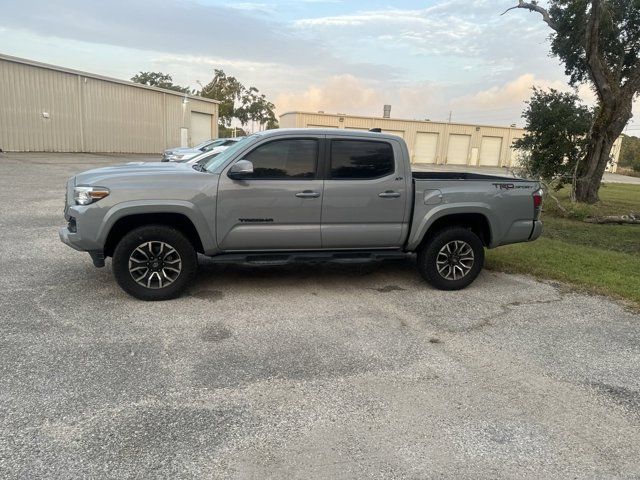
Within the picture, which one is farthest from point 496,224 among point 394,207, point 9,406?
point 9,406

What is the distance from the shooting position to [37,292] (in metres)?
5.28

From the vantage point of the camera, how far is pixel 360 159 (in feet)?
18.7

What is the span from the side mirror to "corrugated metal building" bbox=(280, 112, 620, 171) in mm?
44458

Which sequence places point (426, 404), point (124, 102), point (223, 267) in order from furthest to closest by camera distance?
point (124, 102) < point (223, 267) < point (426, 404)

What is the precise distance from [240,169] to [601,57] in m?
16.3

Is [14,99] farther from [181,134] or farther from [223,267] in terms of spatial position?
[223,267]

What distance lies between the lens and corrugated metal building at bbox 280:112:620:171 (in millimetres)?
49531

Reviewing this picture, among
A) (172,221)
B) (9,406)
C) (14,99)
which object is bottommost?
(9,406)

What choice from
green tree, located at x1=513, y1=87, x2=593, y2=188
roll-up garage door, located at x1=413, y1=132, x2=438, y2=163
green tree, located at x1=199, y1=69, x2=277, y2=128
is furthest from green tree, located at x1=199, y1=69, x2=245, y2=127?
green tree, located at x1=513, y1=87, x2=593, y2=188

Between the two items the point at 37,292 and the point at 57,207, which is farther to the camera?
the point at 57,207

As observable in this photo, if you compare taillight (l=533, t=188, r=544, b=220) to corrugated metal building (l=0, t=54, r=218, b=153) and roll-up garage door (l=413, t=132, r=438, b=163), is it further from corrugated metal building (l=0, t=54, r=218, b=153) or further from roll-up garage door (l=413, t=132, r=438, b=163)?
roll-up garage door (l=413, t=132, r=438, b=163)

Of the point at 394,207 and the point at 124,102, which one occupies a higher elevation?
the point at 124,102

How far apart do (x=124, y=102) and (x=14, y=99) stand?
7.38 m

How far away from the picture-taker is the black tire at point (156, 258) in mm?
5020
